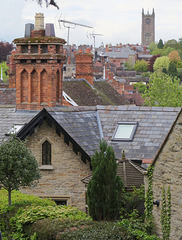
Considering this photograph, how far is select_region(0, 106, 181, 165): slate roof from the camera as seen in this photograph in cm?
2073

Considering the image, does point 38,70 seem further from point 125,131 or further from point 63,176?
point 63,176

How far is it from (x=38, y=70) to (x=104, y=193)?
442 inches

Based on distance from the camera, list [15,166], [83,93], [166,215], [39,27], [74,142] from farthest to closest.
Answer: [83,93]
[39,27]
[74,142]
[15,166]
[166,215]

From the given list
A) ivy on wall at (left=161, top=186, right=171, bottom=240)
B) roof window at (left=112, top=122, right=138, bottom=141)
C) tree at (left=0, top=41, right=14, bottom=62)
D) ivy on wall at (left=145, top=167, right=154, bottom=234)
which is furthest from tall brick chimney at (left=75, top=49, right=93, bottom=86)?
tree at (left=0, top=41, right=14, bottom=62)

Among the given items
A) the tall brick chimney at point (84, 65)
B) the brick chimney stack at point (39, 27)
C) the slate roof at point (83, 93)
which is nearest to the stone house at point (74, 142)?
the brick chimney stack at point (39, 27)

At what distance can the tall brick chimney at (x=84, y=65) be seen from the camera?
4253cm

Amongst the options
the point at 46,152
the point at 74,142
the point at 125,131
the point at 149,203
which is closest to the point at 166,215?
the point at 149,203

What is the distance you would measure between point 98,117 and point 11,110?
4369 mm

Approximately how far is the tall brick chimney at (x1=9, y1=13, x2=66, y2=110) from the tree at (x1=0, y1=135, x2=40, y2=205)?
9.53m

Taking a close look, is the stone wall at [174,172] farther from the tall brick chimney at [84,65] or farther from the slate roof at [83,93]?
the tall brick chimney at [84,65]

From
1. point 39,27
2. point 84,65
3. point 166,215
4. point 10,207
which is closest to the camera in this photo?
point 166,215

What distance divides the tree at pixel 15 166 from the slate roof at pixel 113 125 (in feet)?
12.8

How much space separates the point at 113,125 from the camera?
73.2ft

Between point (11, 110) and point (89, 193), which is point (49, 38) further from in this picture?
point (89, 193)
